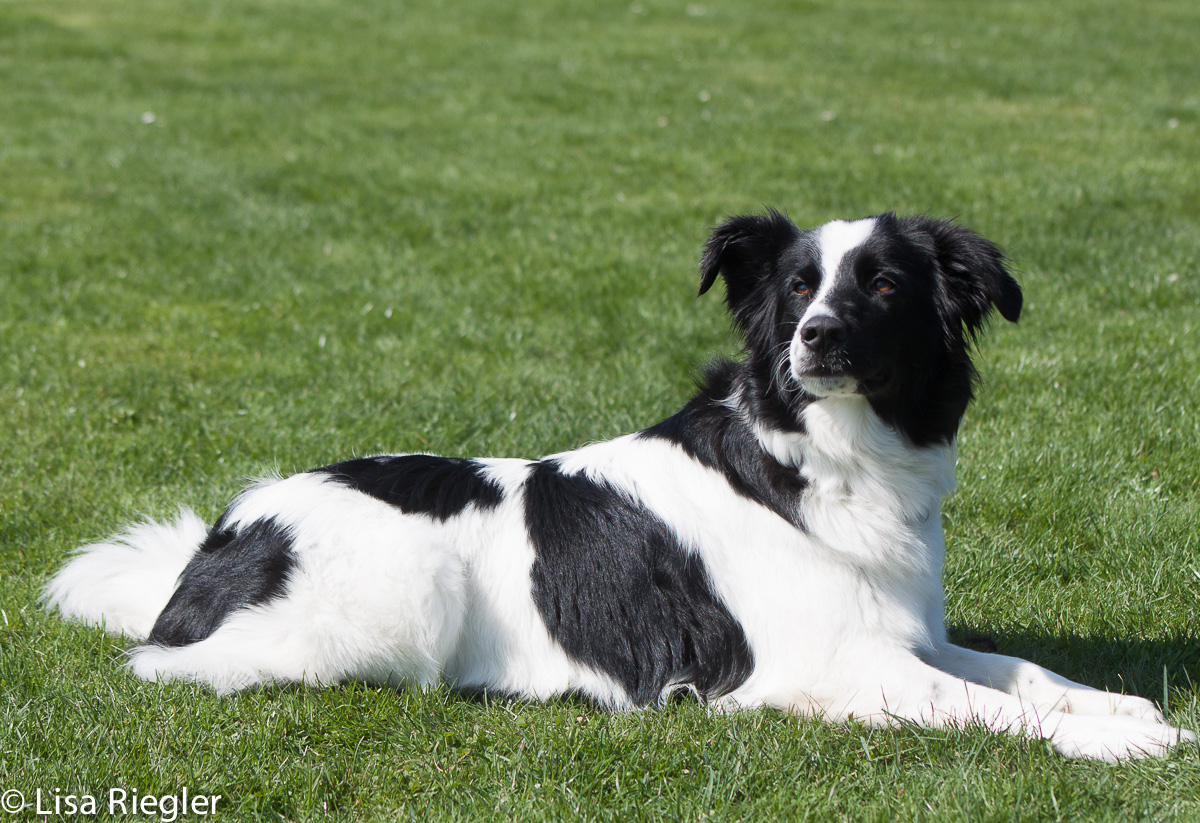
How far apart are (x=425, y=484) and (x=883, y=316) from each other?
5.53 feet

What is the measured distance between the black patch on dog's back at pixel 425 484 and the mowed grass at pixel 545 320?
653mm

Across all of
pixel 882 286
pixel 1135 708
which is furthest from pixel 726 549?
pixel 1135 708

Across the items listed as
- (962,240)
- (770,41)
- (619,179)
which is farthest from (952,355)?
(770,41)

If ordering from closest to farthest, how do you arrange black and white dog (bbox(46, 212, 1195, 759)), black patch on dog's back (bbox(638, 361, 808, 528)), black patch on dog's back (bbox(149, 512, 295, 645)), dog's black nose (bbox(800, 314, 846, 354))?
dog's black nose (bbox(800, 314, 846, 354)) < black and white dog (bbox(46, 212, 1195, 759)) < black patch on dog's back (bbox(638, 361, 808, 528)) < black patch on dog's back (bbox(149, 512, 295, 645))

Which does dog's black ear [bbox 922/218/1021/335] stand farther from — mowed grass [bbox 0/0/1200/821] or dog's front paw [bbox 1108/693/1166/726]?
mowed grass [bbox 0/0/1200/821]

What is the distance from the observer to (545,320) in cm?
742

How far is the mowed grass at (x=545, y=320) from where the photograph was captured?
320 centimetres

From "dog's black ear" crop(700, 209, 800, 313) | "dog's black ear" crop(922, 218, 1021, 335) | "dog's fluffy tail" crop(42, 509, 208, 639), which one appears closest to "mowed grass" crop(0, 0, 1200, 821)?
"dog's fluffy tail" crop(42, 509, 208, 639)

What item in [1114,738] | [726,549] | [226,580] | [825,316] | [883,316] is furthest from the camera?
[226,580]

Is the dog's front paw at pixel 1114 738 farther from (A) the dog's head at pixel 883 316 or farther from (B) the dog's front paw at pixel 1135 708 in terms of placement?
(A) the dog's head at pixel 883 316

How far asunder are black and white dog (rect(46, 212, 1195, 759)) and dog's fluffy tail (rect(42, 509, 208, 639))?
31 cm

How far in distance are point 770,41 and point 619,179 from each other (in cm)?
723

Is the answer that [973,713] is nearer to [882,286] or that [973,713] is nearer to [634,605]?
[634,605]

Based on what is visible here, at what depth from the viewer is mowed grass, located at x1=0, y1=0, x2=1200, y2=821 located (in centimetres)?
320
